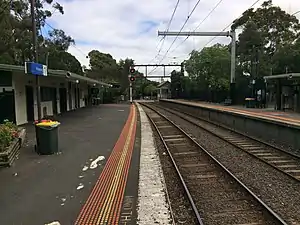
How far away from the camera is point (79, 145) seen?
1213 centimetres

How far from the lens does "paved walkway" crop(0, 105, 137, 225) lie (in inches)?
216

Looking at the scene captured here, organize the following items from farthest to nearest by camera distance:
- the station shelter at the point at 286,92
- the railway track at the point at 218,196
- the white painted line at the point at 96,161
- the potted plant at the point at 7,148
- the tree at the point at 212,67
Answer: the tree at the point at 212,67 < the station shelter at the point at 286,92 < the white painted line at the point at 96,161 < the potted plant at the point at 7,148 < the railway track at the point at 218,196

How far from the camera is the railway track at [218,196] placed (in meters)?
5.49

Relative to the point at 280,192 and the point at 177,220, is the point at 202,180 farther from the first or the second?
the point at 177,220

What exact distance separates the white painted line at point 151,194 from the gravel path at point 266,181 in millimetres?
1890

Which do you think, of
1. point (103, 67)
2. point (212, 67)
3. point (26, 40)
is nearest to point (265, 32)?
point (212, 67)

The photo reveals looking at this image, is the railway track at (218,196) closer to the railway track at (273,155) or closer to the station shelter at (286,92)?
the railway track at (273,155)

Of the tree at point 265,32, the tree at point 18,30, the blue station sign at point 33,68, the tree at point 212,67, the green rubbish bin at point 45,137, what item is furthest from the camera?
the tree at point 265,32

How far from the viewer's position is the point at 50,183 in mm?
7281

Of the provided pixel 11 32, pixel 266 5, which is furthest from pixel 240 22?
pixel 11 32

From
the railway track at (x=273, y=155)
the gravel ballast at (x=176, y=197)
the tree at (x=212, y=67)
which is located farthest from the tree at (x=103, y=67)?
the gravel ballast at (x=176, y=197)

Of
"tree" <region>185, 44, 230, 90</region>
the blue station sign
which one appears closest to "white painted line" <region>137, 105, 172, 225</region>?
the blue station sign

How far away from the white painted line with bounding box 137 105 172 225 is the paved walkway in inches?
40.5

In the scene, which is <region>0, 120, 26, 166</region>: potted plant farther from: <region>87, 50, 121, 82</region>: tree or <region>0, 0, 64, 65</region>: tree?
<region>87, 50, 121, 82</region>: tree
